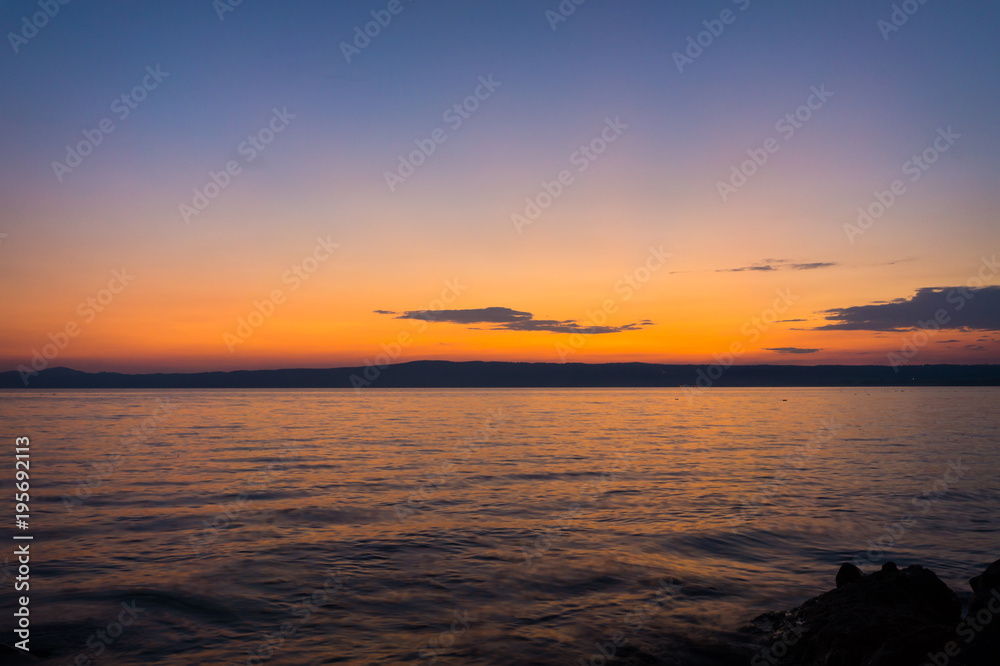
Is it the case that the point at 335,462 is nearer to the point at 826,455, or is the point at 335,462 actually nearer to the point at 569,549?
the point at 569,549

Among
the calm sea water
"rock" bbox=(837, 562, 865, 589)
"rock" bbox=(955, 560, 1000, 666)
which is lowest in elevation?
the calm sea water

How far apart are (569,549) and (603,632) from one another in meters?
5.59

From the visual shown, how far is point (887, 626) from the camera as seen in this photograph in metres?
8.67

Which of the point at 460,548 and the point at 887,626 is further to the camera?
the point at 460,548

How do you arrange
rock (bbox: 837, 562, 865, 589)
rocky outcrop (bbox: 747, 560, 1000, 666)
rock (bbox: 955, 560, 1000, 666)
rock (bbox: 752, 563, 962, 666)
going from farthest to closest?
rock (bbox: 837, 562, 865, 589) < rock (bbox: 752, 563, 962, 666) < rocky outcrop (bbox: 747, 560, 1000, 666) < rock (bbox: 955, 560, 1000, 666)

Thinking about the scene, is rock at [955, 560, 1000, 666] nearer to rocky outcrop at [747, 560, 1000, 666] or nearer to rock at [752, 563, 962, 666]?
rocky outcrop at [747, 560, 1000, 666]

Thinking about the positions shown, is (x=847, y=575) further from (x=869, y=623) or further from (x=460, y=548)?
(x=460, y=548)

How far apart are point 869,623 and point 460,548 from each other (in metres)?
9.99

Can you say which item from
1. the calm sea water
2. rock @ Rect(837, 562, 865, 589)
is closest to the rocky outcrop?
rock @ Rect(837, 562, 865, 589)

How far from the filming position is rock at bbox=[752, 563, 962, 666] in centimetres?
774

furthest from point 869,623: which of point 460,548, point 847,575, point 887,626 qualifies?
point 460,548

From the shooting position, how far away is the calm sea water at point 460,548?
417 inches

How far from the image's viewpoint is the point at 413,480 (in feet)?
90.5

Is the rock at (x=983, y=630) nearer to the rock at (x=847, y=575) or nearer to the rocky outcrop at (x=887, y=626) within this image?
the rocky outcrop at (x=887, y=626)
